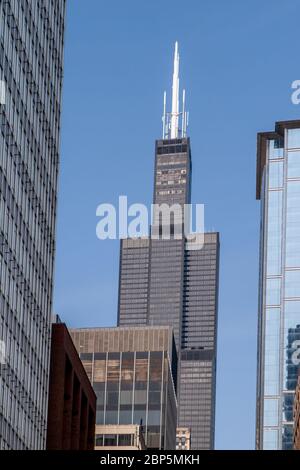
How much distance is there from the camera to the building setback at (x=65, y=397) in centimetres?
11919

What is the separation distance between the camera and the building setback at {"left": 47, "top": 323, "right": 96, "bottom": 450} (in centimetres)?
11919

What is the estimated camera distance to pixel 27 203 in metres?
104

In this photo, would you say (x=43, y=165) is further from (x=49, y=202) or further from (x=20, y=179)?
(x=20, y=179)

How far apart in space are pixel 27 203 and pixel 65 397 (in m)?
28.6

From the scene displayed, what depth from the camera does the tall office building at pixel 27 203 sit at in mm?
94062

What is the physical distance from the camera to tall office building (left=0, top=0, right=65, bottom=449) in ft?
309

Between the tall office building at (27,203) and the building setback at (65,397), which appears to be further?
the building setback at (65,397)

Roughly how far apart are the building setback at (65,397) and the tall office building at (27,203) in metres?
3.82

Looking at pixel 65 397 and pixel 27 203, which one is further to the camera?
pixel 65 397

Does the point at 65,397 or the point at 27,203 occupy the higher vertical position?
the point at 27,203

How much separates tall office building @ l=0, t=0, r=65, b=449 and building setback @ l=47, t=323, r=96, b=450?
150 inches

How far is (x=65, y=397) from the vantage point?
12662 centimetres

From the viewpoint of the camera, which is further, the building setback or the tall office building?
the building setback
